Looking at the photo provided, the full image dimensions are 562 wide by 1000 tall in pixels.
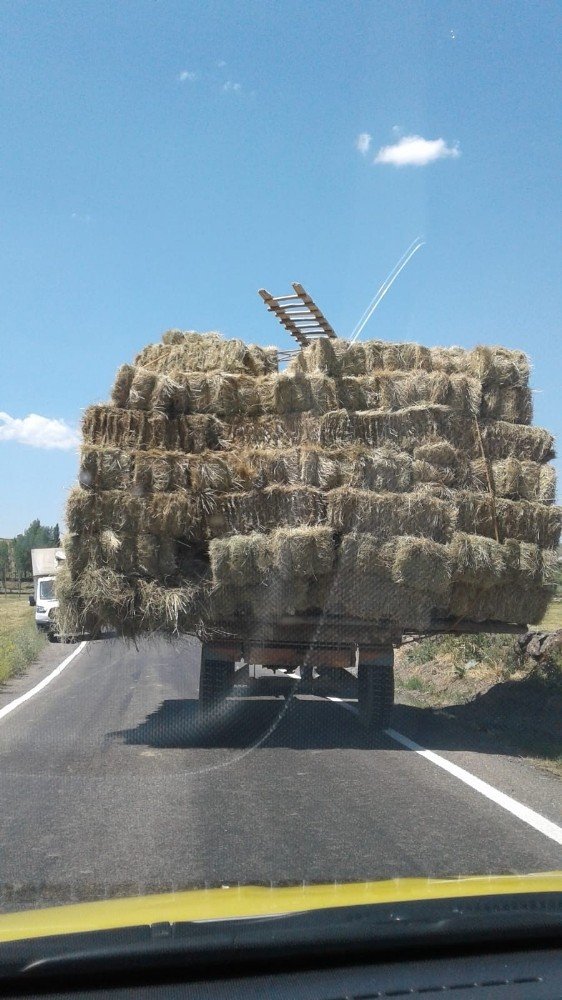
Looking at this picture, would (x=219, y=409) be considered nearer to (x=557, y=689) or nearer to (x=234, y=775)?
(x=234, y=775)

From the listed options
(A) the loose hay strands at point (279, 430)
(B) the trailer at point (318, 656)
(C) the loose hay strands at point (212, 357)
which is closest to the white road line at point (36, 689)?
(B) the trailer at point (318, 656)

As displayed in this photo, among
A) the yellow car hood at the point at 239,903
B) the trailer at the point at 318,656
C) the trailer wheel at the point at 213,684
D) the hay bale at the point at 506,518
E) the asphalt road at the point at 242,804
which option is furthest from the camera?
the trailer wheel at the point at 213,684

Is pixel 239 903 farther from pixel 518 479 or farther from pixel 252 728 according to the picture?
pixel 252 728

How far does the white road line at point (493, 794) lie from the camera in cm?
602

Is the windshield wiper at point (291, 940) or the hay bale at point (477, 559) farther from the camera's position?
the hay bale at point (477, 559)

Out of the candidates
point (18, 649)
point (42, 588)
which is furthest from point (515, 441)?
point (42, 588)

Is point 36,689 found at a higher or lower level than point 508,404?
lower

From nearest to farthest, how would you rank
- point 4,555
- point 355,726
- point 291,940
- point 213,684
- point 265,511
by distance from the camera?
point 291,940, point 265,511, point 213,684, point 355,726, point 4,555

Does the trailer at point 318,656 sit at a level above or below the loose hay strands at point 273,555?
below

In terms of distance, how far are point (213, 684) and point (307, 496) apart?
2.74 meters

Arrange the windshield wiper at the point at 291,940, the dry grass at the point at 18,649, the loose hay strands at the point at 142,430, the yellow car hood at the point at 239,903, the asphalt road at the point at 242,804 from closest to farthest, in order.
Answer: the windshield wiper at the point at 291,940 → the yellow car hood at the point at 239,903 → the asphalt road at the point at 242,804 → the loose hay strands at the point at 142,430 → the dry grass at the point at 18,649

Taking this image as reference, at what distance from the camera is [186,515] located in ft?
28.0

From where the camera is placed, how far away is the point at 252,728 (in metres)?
9.87

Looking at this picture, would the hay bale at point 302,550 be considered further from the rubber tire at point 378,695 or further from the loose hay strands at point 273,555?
the rubber tire at point 378,695
